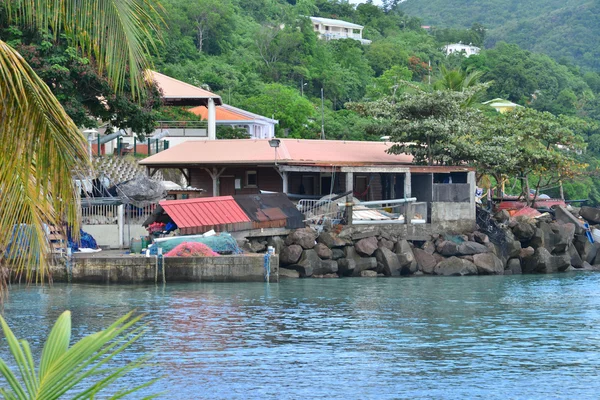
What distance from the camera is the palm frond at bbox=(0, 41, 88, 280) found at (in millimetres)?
6988

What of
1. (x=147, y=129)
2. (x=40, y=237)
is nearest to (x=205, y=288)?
(x=147, y=129)

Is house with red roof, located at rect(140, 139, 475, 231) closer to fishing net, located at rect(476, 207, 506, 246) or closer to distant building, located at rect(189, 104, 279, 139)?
fishing net, located at rect(476, 207, 506, 246)

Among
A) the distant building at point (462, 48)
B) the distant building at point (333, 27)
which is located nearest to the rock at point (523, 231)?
the distant building at point (333, 27)

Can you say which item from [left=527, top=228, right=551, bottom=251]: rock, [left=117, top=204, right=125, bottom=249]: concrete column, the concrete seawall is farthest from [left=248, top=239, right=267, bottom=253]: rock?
[left=527, top=228, right=551, bottom=251]: rock

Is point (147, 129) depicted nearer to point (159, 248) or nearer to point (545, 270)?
point (159, 248)

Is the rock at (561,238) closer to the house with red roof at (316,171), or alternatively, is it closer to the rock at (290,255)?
the house with red roof at (316,171)

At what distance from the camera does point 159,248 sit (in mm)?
28109

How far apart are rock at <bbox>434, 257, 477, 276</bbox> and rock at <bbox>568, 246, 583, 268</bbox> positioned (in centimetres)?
568

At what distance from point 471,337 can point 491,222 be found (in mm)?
16307

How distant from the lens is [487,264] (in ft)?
108

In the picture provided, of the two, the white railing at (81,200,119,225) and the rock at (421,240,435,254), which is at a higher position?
Answer: the white railing at (81,200,119,225)

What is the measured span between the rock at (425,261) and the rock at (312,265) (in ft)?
10.5

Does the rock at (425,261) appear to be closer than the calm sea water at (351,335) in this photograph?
No

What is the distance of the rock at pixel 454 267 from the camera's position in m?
32.1
